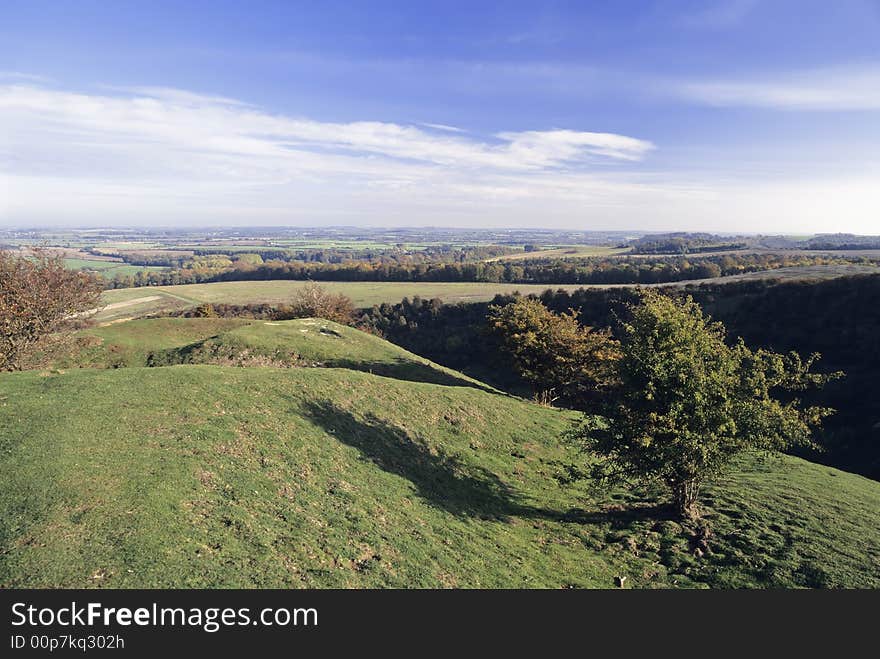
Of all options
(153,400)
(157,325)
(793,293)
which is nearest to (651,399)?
(153,400)

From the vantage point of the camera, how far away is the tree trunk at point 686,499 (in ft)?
68.2

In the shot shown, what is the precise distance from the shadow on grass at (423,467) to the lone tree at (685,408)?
17.4 feet

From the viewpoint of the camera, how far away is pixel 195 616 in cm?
1012

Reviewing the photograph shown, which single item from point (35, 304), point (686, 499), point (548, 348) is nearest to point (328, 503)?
point (686, 499)

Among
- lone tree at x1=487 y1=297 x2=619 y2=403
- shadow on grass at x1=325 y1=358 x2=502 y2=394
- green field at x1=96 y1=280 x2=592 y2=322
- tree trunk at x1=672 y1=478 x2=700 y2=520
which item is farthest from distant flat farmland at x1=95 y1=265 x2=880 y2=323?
tree trunk at x1=672 y1=478 x2=700 y2=520

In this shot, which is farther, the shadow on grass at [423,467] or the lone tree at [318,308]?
the lone tree at [318,308]

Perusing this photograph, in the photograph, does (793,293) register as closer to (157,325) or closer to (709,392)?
(709,392)

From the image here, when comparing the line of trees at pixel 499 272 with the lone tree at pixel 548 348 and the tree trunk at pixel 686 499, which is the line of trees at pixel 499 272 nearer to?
the lone tree at pixel 548 348

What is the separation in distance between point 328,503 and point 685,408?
15.5 metres

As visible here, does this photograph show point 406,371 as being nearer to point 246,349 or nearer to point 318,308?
point 246,349

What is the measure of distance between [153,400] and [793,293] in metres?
84.3

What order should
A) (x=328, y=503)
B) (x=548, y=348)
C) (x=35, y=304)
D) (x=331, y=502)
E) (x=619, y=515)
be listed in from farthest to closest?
(x=548, y=348), (x=35, y=304), (x=619, y=515), (x=331, y=502), (x=328, y=503)

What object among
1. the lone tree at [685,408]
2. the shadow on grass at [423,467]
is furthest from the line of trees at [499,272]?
the shadow on grass at [423,467]

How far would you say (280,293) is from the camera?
125500 mm
